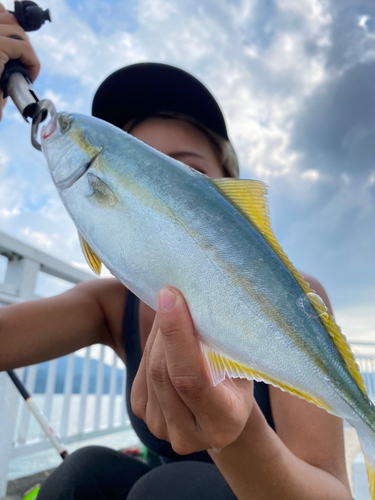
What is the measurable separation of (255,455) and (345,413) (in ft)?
1.18

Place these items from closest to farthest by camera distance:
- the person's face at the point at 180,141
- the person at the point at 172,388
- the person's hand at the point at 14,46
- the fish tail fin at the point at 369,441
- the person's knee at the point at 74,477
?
1. the fish tail fin at the point at 369,441
2. the person at the point at 172,388
3. the person's hand at the point at 14,46
4. the person's knee at the point at 74,477
5. the person's face at the point at 180,141

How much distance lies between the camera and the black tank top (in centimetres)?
147

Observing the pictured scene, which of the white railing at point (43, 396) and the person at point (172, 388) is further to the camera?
the white railing at point (43, 396)

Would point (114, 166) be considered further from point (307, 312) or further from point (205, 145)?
point (205, 145)

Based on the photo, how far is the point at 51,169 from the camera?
3.08 ft

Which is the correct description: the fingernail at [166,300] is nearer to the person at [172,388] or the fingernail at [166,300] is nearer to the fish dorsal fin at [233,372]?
the person at [172,388]

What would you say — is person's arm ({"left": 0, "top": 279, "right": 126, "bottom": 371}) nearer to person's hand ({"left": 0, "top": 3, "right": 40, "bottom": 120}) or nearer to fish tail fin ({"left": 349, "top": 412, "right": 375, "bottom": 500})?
person's hand ({"left": 0, "top": 3, "right": 40, "bottom": 120})

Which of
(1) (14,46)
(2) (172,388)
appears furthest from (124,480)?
(1) (14,46)

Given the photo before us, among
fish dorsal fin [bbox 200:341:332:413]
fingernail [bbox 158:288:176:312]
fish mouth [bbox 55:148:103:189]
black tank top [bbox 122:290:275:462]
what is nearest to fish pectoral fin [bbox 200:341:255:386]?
fish dorsal fin [bbox 200:341:332:413]

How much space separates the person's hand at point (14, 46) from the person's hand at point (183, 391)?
1.22 m

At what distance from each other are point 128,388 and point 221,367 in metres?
1.19

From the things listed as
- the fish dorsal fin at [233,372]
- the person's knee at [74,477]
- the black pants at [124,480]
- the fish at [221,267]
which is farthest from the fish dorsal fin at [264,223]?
the person's knee at [74,477]

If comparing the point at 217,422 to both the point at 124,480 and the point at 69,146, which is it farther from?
the point at 124,480

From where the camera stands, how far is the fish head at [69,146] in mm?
883
